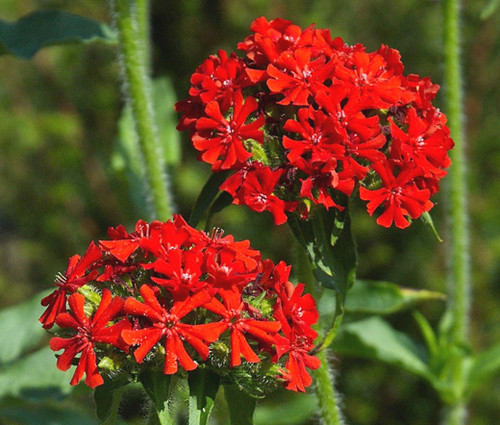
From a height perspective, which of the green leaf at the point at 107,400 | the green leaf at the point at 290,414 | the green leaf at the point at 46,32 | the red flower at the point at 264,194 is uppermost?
the red flower at the point at 264,194

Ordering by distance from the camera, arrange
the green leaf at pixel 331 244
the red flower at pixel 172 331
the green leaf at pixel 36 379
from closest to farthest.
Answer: the red flower at pixel 172 331
the green leaf at pixel 331 244
the green leaf at pixel 36 379

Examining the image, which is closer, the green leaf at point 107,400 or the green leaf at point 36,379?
the green leaf at point 107,400

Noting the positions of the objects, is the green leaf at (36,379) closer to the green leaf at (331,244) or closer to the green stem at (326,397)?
the green stem at (326,397)

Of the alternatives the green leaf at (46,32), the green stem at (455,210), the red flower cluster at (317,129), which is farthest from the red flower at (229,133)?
the green stem at (455,210)

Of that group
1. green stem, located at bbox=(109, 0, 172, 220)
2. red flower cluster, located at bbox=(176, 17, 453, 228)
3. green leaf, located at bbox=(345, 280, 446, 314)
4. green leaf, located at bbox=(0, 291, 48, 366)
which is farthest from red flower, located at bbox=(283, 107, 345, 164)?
green leaf, located at bbox=(0, 291, 48, 366)

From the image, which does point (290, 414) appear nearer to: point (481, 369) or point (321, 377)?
point (481, 369)

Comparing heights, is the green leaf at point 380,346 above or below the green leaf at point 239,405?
below

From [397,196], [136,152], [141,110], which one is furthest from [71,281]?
[136,152]
